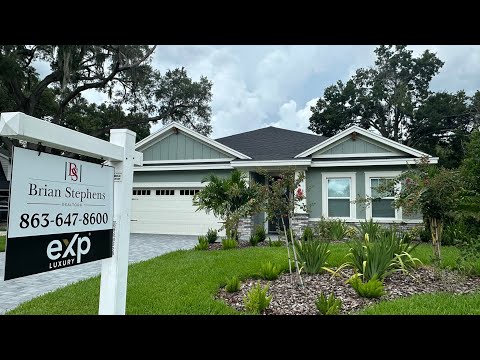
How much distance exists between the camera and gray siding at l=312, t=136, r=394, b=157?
Answer: 1307cm

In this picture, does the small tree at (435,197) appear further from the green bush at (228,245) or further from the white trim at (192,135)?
the white trim at (192,135)

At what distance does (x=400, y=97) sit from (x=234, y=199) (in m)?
27.1

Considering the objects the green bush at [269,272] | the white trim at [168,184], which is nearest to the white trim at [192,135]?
the white trim at [168,184]

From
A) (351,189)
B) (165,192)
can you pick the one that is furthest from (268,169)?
(165,192)

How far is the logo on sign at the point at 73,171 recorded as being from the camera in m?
2.27

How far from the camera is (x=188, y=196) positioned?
14.6 meters

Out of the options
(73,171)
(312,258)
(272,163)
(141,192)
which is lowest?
(312,258)

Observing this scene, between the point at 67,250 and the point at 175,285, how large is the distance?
329cm

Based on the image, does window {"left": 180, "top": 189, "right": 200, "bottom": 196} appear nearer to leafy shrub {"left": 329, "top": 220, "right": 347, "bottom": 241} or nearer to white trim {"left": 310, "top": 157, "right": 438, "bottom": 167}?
white trim {"left": 310, "top": 157, "right": 438, "bottom": 167}

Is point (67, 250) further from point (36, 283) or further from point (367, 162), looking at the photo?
point (367, 162)

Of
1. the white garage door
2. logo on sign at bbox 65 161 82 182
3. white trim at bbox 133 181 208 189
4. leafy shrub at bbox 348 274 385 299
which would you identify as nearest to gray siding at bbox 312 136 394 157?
white trim at bbox 133 181 208 189

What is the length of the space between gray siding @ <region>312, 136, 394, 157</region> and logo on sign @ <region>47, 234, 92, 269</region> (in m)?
11.8

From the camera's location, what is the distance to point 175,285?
17.4 ft
